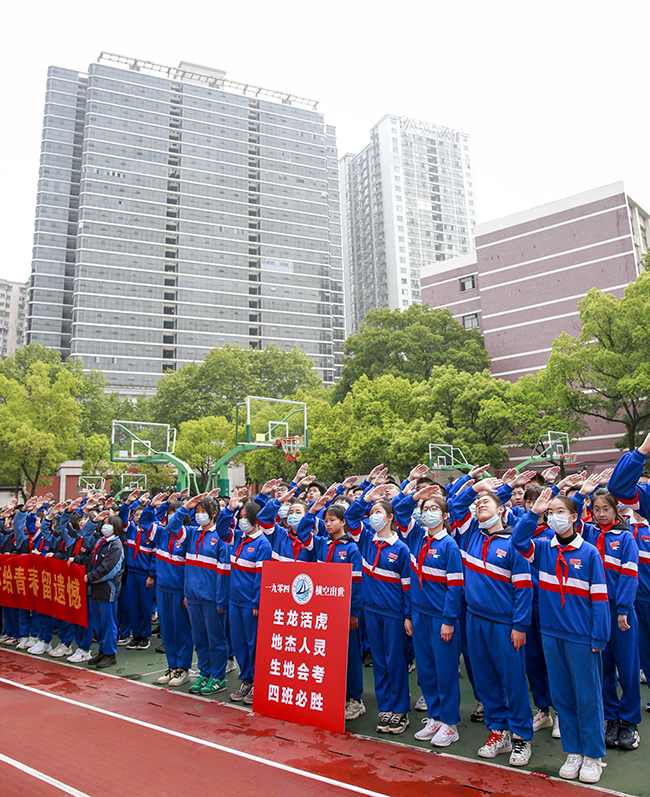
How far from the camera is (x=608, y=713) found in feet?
14.4

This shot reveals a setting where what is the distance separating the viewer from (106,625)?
23.6 feet

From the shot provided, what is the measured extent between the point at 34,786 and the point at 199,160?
8413cm

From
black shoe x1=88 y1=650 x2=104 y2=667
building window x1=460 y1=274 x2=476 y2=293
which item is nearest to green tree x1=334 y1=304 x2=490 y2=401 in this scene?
building window x1=460 y1=274 x2=476 y2=293

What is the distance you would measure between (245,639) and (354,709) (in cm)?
131

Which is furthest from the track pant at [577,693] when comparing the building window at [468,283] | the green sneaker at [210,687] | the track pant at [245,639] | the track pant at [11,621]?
the building window at [468,283]

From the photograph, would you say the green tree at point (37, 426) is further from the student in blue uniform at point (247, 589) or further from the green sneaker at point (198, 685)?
the student in blue uniform at point (247, 589)

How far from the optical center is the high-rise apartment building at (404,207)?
8819 centimetres

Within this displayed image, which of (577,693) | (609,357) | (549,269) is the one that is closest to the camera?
(577,693)

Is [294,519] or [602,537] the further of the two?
[294,519]

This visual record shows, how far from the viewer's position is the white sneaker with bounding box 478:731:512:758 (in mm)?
4246

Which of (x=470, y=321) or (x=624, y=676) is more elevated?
(x=470, y=321)

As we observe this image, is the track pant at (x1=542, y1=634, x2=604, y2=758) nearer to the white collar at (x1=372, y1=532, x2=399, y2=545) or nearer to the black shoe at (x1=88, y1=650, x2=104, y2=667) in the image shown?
the white collar at (x1=372, y1=532, x2=399, y2=545)

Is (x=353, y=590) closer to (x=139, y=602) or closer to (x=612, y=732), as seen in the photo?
(x=612, y=732)

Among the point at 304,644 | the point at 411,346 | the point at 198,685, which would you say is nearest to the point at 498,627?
the point at 304,644
